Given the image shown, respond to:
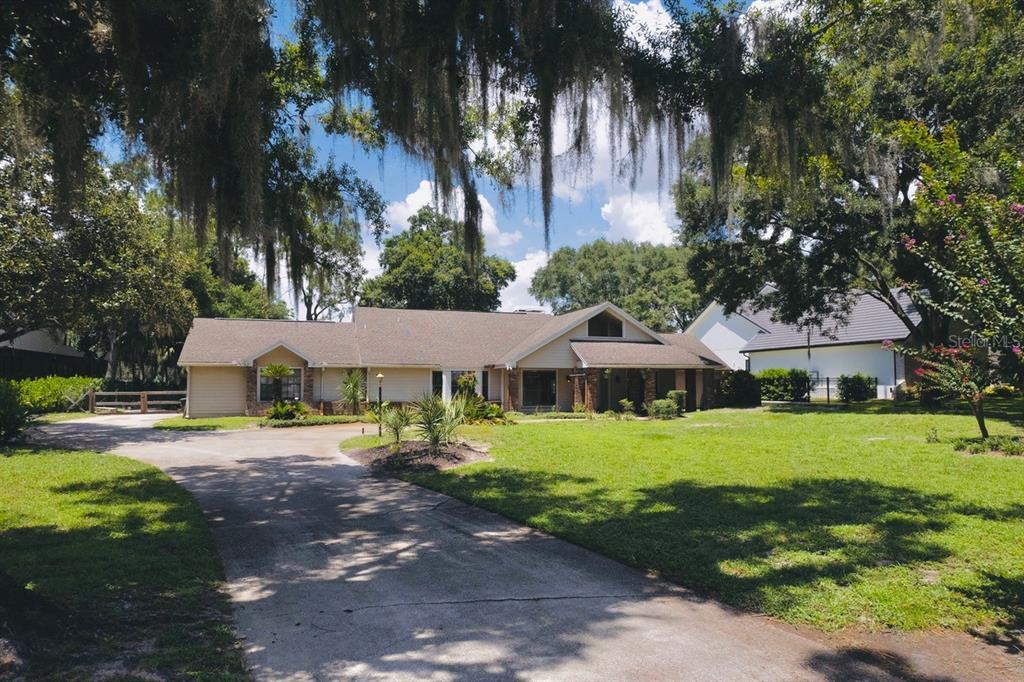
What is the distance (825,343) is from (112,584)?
33.0 meters

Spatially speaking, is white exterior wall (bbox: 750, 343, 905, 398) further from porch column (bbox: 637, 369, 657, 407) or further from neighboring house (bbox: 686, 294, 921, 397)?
porch column (bbox: 637, 369, 657, 407)

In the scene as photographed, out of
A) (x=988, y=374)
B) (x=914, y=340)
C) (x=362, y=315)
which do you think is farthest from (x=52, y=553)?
(x=914, y=340)

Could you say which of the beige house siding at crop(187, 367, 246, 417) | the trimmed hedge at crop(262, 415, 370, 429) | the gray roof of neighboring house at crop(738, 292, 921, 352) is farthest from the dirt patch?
the gray roof of neighboring house at crop(738, 292, 921, 352)

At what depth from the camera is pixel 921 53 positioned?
938 cm

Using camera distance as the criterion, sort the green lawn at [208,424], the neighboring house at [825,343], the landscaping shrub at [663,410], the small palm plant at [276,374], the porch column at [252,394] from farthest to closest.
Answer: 1. the neighboring house at [825,343]
2. the porch column at [252,394]
3. the small palm plant at [276,374]
4. the landscaping shrub at [663,410]
5. the green lawn at [208,424]

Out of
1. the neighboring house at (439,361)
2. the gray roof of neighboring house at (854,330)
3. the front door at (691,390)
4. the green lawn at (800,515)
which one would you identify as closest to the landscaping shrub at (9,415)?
the green lawn at (800,515)

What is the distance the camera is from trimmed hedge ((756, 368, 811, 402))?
31922 millimetres

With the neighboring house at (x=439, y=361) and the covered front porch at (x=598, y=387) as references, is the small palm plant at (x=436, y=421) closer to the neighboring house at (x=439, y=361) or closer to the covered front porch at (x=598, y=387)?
the neighboring house at (x=439, y=361)

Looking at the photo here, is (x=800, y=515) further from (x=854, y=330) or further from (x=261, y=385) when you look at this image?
(x=854, y=330)

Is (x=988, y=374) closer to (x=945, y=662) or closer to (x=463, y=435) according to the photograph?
(x=945, y=662)

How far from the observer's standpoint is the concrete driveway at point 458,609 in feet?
12.9

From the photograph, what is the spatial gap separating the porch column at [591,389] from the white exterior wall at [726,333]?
1431cm

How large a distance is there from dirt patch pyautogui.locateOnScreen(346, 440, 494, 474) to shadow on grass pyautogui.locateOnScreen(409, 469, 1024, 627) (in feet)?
5.52

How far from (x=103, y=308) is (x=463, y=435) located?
1087 centimetres
